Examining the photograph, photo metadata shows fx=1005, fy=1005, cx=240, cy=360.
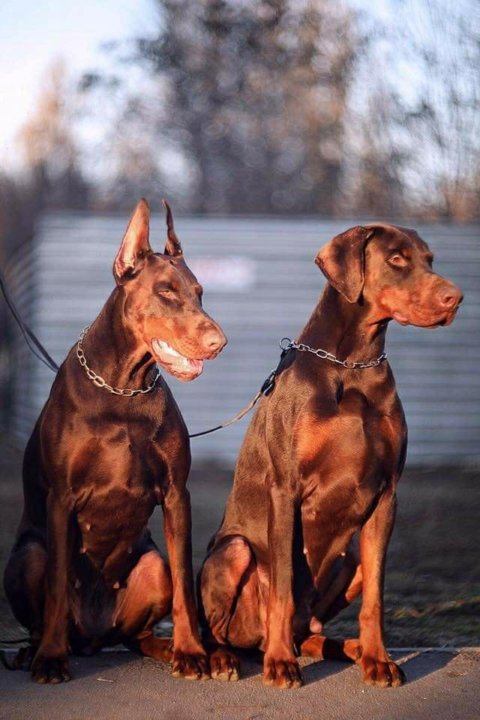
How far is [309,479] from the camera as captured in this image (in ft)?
12.0

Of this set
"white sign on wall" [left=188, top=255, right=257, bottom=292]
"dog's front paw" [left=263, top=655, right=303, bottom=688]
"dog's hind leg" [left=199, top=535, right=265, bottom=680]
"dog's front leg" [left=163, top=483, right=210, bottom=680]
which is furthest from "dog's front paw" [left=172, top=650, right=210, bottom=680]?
"white sign on wall" [left=188, top=255, right=257, bottom=292]

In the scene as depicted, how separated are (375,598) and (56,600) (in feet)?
3.74

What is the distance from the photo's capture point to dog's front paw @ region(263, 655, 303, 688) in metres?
3.50

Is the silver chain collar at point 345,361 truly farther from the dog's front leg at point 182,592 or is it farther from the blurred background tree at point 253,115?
the blurred background tree at point 253,115

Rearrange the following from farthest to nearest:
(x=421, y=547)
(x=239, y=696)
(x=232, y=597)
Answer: (x=421, y=547) < (x=232, y=597) < (x=239, y=696)

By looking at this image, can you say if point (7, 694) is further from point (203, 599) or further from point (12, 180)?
point (12, 180)

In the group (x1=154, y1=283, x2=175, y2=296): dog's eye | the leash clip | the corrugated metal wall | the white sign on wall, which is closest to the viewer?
(x1=154, y1=283, x2=175, y2=296): dog's eye

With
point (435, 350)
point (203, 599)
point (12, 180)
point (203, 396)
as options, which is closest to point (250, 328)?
point (203, 396)

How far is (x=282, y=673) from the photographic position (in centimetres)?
351

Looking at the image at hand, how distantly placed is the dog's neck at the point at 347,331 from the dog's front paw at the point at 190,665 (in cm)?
121

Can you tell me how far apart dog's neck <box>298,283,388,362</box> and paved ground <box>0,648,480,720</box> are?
117 centimetres

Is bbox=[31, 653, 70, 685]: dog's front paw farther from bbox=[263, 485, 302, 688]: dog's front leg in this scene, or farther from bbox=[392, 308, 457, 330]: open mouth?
bbox=[392, 308, 457, 330]: open mouth

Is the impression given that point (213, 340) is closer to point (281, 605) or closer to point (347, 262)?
A: point (347, 262)

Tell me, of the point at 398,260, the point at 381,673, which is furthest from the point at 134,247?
the point at 381,673
